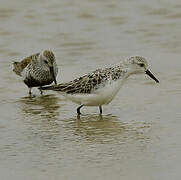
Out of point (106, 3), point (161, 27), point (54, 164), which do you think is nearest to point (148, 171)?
point (54, 164)

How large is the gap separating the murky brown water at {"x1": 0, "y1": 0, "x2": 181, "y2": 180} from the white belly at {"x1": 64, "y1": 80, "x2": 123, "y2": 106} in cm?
22

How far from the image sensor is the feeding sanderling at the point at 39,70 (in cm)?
1109

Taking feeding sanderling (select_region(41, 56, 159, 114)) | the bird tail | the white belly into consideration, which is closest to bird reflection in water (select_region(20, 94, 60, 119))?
feeding sanderling (select_region(41, 56, 159, 114))

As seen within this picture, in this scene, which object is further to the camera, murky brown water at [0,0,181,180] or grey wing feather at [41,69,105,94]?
grey wing feather at [41,69,105,94]

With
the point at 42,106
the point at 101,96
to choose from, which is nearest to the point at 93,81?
the point at 101,96

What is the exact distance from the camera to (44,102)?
10555 millimetres

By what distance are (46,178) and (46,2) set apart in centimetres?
958

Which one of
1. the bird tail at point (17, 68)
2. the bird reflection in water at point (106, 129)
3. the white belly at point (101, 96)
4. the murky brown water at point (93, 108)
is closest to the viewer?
the murky brown water at point (93, 108)

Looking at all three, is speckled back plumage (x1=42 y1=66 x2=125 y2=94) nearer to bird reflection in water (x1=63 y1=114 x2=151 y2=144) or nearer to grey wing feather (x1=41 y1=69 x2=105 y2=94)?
grey wing feather (x1=41 y1=69 x2=105 y2=94)

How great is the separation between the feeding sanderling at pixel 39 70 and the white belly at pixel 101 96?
160 centimetres

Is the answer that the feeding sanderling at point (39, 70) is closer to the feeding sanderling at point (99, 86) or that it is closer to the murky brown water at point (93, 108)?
the murky brown water at point (93, 108)

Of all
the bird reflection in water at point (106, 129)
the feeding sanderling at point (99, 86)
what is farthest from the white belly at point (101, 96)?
the bird reflection in water at point (106, 129)

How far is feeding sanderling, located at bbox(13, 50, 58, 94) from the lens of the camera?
11.1 m

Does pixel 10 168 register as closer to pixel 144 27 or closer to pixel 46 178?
pixel 46 178
